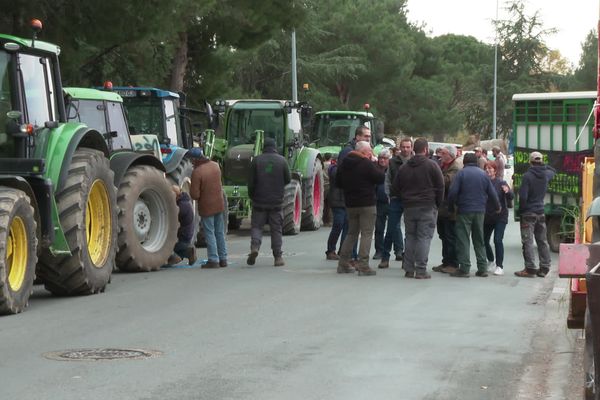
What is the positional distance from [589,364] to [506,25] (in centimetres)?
8076

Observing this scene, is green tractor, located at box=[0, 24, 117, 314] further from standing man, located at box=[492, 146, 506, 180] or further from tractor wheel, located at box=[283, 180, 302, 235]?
tractor wheel, located at box=[283, 180, 302, 235]

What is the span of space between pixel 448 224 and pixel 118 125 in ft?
15.5

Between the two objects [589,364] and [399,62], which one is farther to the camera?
[399,62]

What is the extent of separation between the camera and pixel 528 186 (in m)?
18.0

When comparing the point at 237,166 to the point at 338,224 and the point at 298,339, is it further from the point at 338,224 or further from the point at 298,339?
the point at 298,339

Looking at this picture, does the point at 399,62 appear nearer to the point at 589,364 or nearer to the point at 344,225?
the point at 344,225

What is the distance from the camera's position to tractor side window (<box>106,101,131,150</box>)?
1770 centimetres

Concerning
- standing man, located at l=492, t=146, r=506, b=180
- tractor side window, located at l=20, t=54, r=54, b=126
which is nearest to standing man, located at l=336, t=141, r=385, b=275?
standing man, located at l=492, t=146, r=506, b=180

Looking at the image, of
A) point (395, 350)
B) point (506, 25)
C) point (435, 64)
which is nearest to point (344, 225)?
point (395, 350)

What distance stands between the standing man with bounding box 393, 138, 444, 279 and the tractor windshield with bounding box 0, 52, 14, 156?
5866mm

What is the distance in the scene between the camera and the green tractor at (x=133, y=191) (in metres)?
16.7

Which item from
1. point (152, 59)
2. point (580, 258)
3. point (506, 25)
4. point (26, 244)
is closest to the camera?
point (580, 258)

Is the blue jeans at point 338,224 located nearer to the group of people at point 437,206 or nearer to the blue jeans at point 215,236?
the group of people at point 437,206

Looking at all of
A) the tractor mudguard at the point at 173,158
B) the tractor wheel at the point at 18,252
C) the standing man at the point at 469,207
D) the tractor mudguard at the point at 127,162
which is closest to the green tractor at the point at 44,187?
the tractor wheel at the point at 18,252
